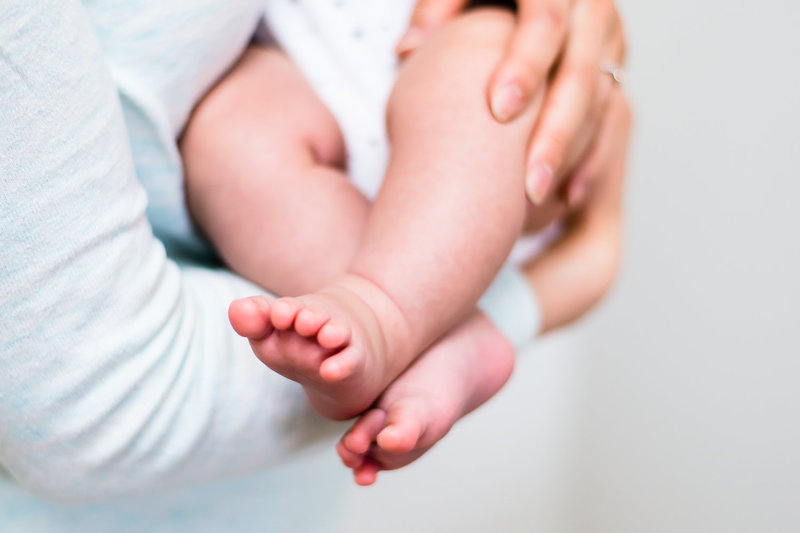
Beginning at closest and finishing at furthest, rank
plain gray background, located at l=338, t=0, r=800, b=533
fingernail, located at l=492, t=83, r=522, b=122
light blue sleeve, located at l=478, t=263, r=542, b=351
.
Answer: fingernail, located at l=492, t=83, r=522, b=122 → light blue sleeve, located at l=478, t=263, r=542, b=351 → plain gray background, located at l=338, t=0, r=800, b=533

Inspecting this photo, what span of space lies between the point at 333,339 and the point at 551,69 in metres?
0.37

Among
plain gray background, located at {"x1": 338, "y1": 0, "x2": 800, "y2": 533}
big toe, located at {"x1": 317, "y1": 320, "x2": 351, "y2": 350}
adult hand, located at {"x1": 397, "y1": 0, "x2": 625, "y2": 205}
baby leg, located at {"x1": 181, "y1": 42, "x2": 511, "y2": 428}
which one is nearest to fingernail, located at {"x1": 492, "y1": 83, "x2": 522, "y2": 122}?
adult hand, located at {"x1": 397, "y1": 0, "x2": 625, "y2": 205}

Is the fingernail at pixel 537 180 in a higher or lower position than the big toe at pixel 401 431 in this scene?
higher

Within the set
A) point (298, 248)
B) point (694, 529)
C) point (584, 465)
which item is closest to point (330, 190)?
point (298, 248)

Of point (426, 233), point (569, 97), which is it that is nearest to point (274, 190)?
point (426, 233)

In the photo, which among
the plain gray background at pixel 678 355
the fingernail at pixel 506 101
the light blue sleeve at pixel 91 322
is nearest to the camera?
the light blue sleeve at pixel 91 322

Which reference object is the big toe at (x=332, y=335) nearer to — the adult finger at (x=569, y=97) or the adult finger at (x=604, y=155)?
the adult finger at (x=569, y=97)

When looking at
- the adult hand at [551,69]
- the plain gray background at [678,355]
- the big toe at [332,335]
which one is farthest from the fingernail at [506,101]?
the plain gray background at [678,355]

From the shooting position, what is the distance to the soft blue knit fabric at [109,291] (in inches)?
14.3

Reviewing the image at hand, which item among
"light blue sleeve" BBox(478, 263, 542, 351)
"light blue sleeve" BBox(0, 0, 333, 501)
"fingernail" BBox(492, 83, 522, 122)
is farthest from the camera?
"light blue sleeve" BBox(478, 263, 542, 351)

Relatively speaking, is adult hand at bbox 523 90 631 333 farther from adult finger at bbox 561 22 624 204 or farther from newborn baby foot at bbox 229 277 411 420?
newborn baby foot at bbox 229 277 411 420

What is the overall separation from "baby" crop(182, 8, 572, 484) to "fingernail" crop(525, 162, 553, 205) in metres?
0.01

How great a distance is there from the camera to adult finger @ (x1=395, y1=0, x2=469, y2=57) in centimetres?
63

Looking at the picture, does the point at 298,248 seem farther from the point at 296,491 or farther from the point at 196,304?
the point at 296,491
